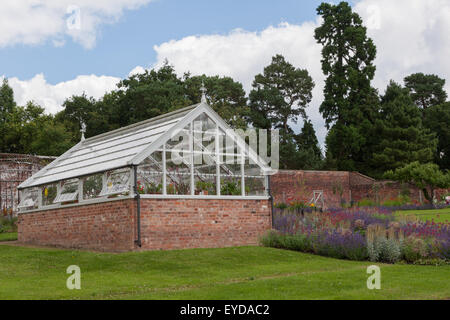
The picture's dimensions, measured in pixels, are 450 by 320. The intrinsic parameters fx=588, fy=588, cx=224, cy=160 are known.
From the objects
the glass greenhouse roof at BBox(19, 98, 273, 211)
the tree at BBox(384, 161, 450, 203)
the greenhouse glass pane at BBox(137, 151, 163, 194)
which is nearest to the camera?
the greenhouse glass pane at BBox(137, 151, 163, 194)

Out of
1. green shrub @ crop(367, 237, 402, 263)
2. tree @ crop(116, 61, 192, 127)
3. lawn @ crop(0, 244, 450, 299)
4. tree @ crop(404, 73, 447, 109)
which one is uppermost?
tree @ crop(404, 73, 447, 109)

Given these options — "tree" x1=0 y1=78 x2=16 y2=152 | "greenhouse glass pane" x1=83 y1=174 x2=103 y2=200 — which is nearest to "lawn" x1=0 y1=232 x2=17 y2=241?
"greenhouse glass pane" x1=83 y1=174 x2=103 y2=200

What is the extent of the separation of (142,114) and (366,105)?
59.1ft

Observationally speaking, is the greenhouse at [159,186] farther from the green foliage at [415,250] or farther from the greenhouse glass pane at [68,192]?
the green foliage at [415,250]

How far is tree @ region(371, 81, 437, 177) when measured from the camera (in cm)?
4525

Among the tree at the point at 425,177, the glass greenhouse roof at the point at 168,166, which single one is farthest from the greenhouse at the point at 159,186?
the tree at the point at 425,177

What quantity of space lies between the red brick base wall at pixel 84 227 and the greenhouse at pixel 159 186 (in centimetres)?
3

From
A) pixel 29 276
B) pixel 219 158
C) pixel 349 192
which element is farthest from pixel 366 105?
pixel 29 276

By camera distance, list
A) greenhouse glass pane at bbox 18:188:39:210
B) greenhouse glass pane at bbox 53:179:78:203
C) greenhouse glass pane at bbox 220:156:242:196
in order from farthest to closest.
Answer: greenhouse glass pane at bbox 18:188:39:210, greenhouse glass pane at bbox 53:179:78:203, greenhouse glass pane at bbox 220:156:242:196

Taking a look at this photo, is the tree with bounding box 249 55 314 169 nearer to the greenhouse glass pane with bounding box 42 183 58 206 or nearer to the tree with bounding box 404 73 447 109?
the tree with bounding box 404 73 447 109

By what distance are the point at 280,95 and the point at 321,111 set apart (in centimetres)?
476

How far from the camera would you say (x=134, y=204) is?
15.9 metres
